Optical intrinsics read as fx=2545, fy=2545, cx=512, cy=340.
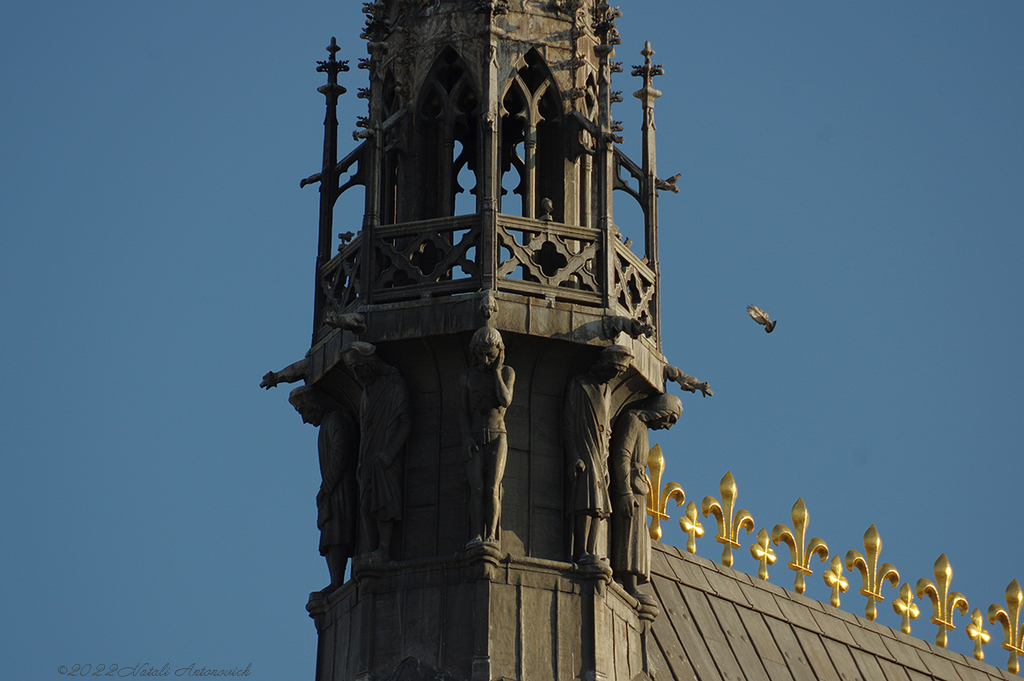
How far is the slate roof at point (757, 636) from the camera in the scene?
46375 mm

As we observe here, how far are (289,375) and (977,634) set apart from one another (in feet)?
63.3

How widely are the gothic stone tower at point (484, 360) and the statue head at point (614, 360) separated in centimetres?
4

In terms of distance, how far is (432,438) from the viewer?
128ft

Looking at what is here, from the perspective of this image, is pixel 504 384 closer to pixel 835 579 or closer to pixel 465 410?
pixel 465 410

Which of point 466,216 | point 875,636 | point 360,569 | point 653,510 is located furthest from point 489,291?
point 875,636

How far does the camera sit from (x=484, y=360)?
1497 inches

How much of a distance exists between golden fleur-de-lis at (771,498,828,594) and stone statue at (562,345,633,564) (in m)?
11.1

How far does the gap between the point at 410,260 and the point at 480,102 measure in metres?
2.96

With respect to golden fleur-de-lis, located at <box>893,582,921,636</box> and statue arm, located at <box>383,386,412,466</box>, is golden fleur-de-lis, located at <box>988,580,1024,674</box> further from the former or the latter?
statue arm, located at <box>383,386,412,466</box>

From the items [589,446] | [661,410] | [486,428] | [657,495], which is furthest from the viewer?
[657,495]

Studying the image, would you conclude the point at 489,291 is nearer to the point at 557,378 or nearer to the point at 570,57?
the point at 557,378

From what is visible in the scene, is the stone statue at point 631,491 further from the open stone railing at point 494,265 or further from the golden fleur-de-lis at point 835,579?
the golden fleur-de-lis at point 835,579

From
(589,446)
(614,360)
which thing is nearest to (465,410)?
(589,446)

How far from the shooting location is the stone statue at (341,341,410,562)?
38.5 metres
